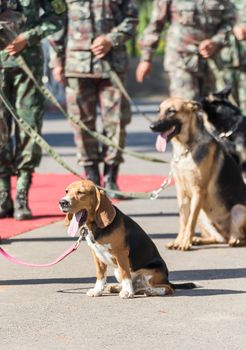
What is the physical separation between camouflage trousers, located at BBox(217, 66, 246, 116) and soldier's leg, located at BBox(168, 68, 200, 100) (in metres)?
0.80

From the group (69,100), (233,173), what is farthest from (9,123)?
(233,173)

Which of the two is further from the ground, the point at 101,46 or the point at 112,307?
the point at 101,46

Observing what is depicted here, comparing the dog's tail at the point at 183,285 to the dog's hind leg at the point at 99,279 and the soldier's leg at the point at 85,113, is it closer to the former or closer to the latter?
the dog's hind leg at the point at 99,279

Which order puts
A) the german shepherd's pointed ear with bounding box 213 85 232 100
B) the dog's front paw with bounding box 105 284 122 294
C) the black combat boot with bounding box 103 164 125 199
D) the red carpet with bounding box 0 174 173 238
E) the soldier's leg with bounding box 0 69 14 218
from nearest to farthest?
the dog's front paw with bounding box 105 284 122 294, the red carpet with bounding box 0 174 173 238, the soldier's leg with bounding box 0 69 14 218, the german shepherd's pointed ear with bounding box 213 85 232 100, the black combat boot with bounding box 103 164 125 199

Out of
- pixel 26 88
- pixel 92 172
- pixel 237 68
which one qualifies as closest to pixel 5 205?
pixel 26 88

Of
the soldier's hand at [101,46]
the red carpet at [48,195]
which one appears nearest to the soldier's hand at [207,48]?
the soldier's hand at [101,46]

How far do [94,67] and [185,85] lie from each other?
0.86 m

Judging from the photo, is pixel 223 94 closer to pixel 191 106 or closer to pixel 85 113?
pixel 191 106

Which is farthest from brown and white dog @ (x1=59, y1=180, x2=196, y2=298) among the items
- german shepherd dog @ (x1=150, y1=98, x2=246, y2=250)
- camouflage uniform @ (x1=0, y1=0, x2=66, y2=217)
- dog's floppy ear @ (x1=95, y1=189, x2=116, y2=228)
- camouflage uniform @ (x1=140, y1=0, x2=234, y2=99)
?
camouflage uniform @ (x1=140, y1=0, x2=234, y2=99)

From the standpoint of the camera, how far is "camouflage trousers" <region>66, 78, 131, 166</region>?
35.5ft

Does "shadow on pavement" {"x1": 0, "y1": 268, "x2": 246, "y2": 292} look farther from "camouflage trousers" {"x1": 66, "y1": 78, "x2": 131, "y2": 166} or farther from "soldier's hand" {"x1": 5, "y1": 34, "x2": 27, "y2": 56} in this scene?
"camouflage trousers" {"x1": 66, "y1": 78, "x2": 131, "y2": 166}

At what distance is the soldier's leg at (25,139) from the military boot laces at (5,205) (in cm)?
6

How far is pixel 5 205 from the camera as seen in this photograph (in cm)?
995

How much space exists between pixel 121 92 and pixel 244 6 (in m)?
1.51
